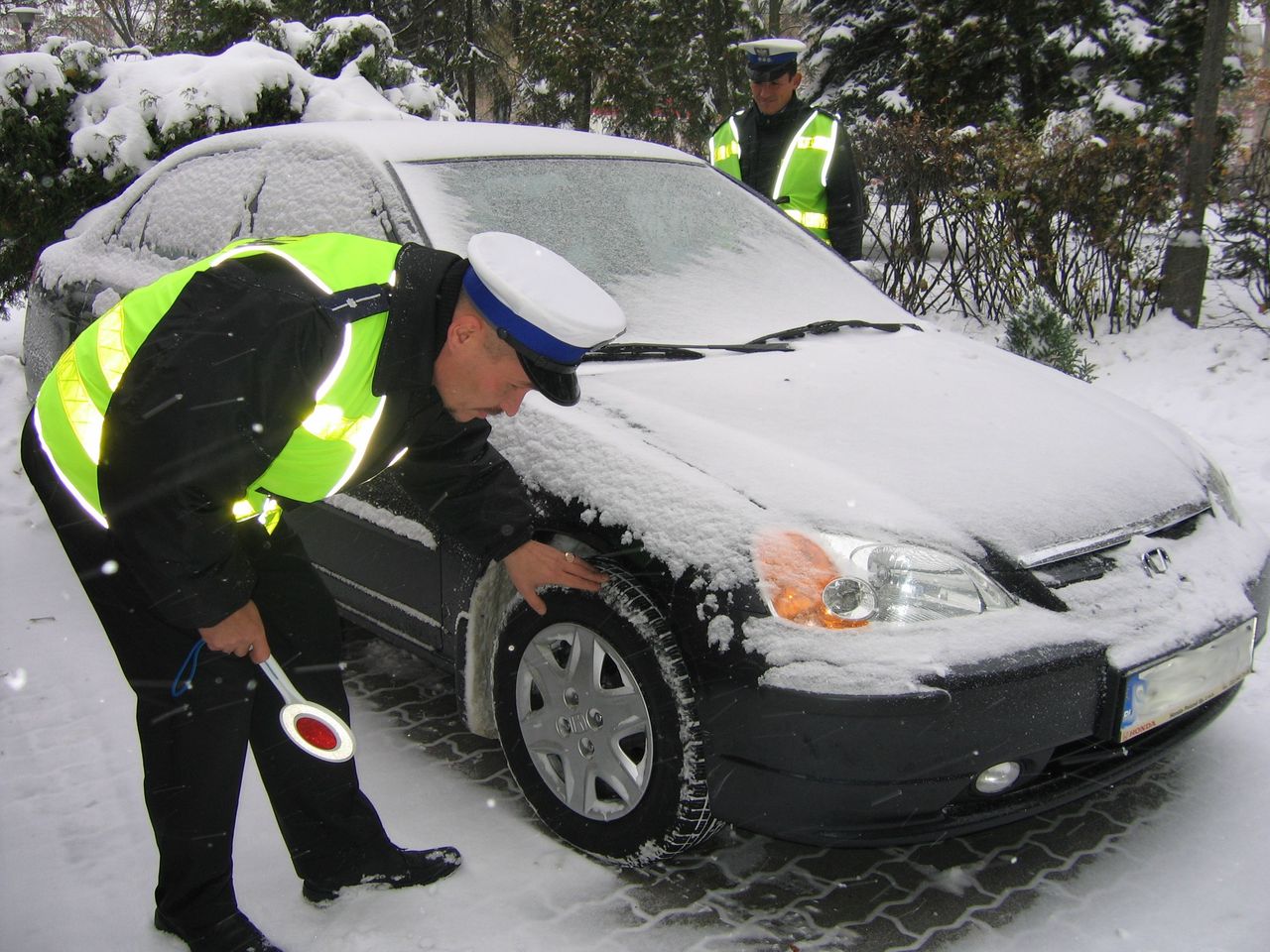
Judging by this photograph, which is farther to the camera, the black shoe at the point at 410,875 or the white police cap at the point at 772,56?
the white police cap at the point at 772,56

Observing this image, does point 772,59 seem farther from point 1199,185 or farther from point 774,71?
point 1199,185

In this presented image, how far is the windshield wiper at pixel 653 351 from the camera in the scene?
2617mm

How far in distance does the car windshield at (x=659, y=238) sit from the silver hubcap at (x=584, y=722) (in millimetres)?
852

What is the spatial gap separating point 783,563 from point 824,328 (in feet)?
4.04

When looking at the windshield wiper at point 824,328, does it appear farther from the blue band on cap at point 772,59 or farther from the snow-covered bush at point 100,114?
the snow-covered bush at point 100,114

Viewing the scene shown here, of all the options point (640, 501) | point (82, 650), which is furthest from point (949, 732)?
point (82, 650)

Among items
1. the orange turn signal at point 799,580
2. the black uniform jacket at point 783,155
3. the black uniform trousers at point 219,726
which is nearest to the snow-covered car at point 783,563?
the orange turn signal at point 799,580

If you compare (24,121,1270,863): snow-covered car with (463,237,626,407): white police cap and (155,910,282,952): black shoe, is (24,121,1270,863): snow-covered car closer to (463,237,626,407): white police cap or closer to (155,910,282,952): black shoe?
(463,237,626,407): white police cap

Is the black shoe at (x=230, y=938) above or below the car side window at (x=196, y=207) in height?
below

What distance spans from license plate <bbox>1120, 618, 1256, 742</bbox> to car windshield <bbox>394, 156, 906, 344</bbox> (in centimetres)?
128

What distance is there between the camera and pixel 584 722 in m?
2.27

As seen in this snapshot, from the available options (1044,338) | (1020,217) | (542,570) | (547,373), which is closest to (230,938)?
(542,570)

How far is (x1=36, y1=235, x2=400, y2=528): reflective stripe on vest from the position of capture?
5.65 ft

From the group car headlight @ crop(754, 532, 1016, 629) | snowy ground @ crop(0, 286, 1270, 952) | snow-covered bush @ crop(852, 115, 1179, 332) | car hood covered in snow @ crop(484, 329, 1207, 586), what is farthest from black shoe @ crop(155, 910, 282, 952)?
snow-covered bush @ crop(852, 115, 1179, 332)
